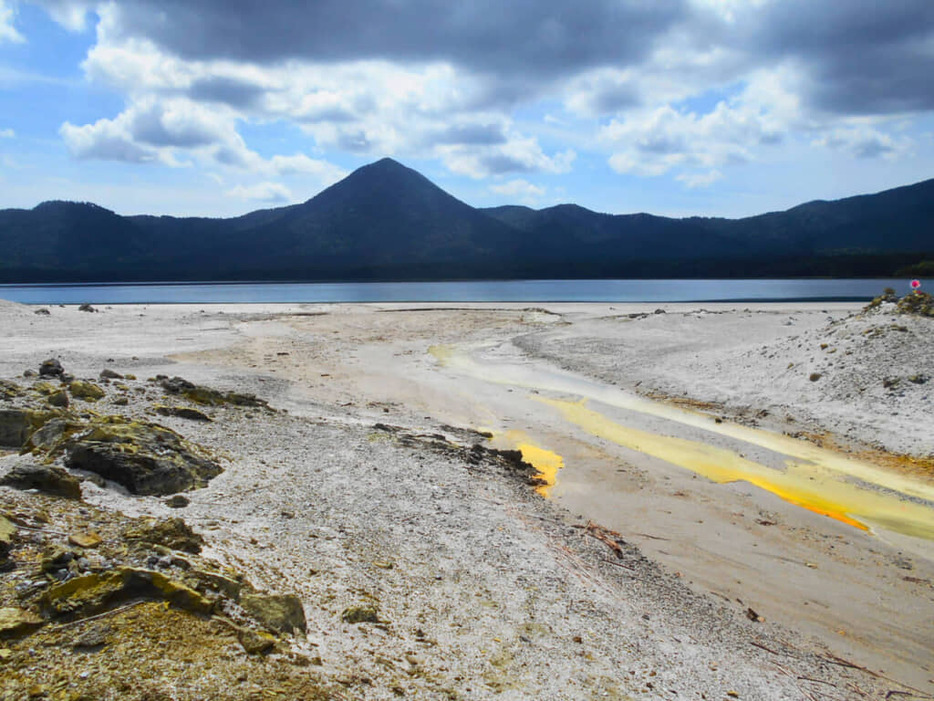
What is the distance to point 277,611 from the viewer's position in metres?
4.42

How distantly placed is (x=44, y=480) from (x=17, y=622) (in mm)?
2857

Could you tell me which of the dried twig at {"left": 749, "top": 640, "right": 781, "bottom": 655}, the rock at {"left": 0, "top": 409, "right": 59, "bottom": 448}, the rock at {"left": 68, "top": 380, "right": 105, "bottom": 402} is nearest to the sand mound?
the dried twig at {"left": 749, "top": 640, "right": 781, "bottom": 655}

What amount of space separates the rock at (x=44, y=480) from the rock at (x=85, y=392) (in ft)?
20.7

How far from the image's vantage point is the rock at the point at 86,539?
4.85 m

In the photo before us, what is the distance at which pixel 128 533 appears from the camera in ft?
16.9

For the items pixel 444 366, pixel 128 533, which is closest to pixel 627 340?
pixel 444 366

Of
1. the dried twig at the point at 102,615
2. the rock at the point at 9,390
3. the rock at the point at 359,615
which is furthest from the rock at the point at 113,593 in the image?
the rock at the point at 9,390

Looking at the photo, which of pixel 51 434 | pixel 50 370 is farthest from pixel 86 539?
pixel 50 370

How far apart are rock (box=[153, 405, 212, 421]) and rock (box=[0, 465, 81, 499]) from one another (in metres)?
5.18

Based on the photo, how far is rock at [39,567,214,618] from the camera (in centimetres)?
391

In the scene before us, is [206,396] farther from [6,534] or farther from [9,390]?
[6,534]

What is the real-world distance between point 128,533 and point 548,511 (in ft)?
19.3

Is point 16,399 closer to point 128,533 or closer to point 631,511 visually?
point 128,533

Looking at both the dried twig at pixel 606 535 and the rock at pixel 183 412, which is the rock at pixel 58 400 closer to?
the rock at pixel 183 412
